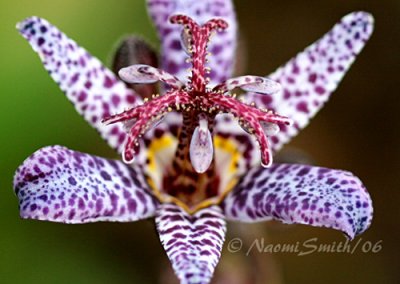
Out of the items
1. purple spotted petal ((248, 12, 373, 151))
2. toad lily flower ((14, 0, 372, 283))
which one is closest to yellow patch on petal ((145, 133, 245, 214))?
toad lily flower ((14, 0, 372, 283))

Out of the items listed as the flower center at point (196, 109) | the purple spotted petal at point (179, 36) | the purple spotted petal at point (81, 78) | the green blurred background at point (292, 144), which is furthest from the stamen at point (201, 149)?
the green blurred background at point (292, 144)

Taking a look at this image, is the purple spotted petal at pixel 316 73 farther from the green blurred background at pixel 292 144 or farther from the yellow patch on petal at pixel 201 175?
the green blurred background at pixel 292 144

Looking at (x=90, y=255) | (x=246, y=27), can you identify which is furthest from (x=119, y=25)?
(x=90, y=255)

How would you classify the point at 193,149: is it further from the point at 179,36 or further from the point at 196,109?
the point at 179,36

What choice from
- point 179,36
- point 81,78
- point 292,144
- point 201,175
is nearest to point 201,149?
point 201,175

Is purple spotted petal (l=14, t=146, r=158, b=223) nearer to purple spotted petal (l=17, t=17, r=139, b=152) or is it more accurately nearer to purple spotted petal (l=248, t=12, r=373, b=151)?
purple spotted petal (l=17, t=17, r=139, b=152)
